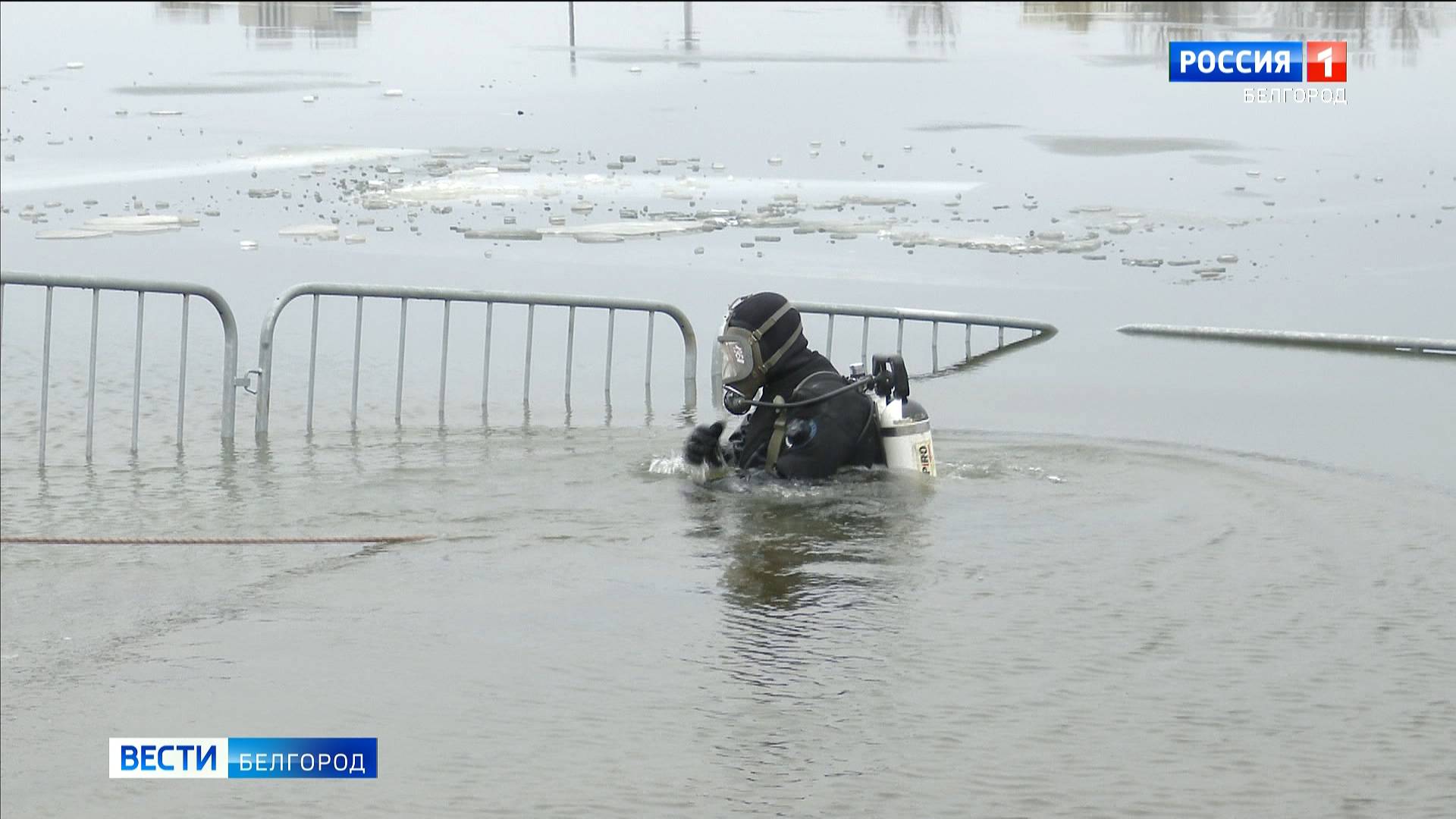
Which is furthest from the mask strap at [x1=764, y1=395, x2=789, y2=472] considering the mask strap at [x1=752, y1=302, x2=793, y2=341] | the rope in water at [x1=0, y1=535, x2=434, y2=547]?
the rope in water at [x1=0, y1=535, x2=434, y2=547]

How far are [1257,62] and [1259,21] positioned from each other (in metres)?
10.9

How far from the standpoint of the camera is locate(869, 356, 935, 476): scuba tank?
10453mm

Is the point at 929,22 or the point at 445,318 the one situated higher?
the point at 929,22

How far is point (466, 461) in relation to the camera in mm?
11695

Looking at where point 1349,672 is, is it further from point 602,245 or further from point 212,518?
point 602,245

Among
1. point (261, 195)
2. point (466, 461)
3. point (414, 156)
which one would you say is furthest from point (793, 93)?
point (466, 461)

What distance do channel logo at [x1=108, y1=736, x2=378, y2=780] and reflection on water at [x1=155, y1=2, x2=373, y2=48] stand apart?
4081 centimetres

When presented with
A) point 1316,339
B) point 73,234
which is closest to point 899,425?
point 1316,339

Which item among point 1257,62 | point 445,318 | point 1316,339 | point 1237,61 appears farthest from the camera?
point 1237,61

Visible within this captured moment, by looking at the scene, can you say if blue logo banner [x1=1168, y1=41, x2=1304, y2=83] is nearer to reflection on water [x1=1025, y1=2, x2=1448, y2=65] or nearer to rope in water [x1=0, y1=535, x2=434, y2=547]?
reflection on water [x1=1025, y1=2, x2=1448, y2=65]

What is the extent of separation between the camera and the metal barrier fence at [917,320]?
1377 centimetres

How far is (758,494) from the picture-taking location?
10.5 metres

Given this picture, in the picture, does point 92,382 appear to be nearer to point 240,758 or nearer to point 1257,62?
point 240,758

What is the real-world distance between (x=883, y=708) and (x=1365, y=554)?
133 inches
